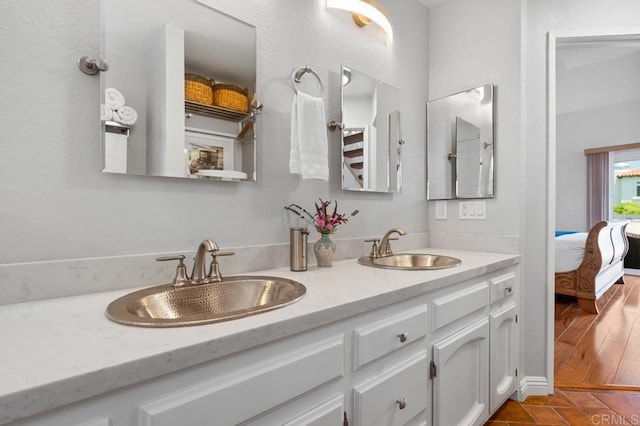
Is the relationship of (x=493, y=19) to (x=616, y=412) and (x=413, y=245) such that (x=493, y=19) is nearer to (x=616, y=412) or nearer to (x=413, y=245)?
(x=413, y=245)

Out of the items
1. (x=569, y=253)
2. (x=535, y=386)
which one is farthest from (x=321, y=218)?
(x=569, y=253)

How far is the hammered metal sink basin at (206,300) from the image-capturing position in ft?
2.34

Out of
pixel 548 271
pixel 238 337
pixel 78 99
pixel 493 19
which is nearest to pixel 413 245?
pixel 548 271

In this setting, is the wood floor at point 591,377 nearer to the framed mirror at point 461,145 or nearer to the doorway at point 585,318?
the doorway at point 585,318

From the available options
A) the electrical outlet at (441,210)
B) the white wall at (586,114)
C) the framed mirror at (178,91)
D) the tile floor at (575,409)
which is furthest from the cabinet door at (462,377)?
the white wall at (586,114)

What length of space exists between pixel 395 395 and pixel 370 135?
1.28 meters

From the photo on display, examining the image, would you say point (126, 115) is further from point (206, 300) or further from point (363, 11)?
point (363, 11)

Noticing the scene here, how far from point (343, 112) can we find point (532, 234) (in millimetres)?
1312

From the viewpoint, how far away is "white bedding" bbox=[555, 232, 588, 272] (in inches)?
131

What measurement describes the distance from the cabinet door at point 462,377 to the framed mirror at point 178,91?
1.04 meters

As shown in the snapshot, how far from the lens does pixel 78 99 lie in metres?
0.95

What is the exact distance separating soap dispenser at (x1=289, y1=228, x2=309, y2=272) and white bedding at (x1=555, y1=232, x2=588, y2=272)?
130 inches

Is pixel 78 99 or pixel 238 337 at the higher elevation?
pixel 78 99

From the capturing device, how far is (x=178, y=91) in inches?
44.6
